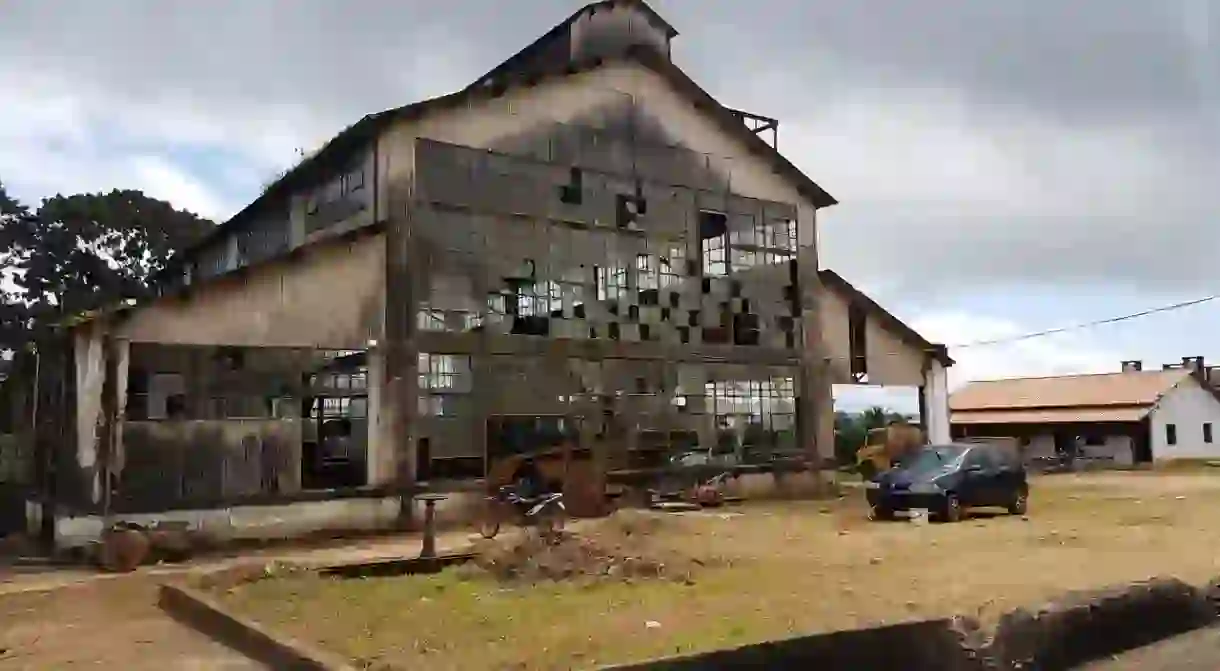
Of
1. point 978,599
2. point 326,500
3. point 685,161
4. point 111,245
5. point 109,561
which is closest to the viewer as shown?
point 978,599

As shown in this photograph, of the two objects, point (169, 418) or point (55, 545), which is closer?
point (55, 545)

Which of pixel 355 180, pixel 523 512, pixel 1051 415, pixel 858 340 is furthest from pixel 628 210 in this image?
pixel 1051 415

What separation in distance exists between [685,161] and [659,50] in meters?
2.86

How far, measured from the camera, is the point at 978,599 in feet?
32.9

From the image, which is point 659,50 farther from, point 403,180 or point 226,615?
point 226,615

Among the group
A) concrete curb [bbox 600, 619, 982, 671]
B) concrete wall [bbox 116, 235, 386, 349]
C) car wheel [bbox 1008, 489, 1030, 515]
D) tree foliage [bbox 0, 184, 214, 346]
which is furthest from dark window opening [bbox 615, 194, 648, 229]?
tree foliage [bbox 0, 184, 214, 346]

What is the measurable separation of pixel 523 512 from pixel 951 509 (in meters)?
7.88

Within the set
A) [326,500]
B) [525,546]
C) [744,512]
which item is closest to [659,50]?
[744,512]

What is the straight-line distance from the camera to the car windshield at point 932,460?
64.5 feet

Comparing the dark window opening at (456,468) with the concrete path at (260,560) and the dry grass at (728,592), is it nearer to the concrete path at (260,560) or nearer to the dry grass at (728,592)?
the concrete path at (260,560)

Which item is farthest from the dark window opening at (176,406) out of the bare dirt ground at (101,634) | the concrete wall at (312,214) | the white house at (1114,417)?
the white house at (1114,417)

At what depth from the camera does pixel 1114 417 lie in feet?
153

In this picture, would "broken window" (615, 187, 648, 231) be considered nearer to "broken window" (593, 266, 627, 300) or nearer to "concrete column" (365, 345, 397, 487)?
"broken window" (593, 266, 627, 300)

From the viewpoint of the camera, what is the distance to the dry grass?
317 inches
